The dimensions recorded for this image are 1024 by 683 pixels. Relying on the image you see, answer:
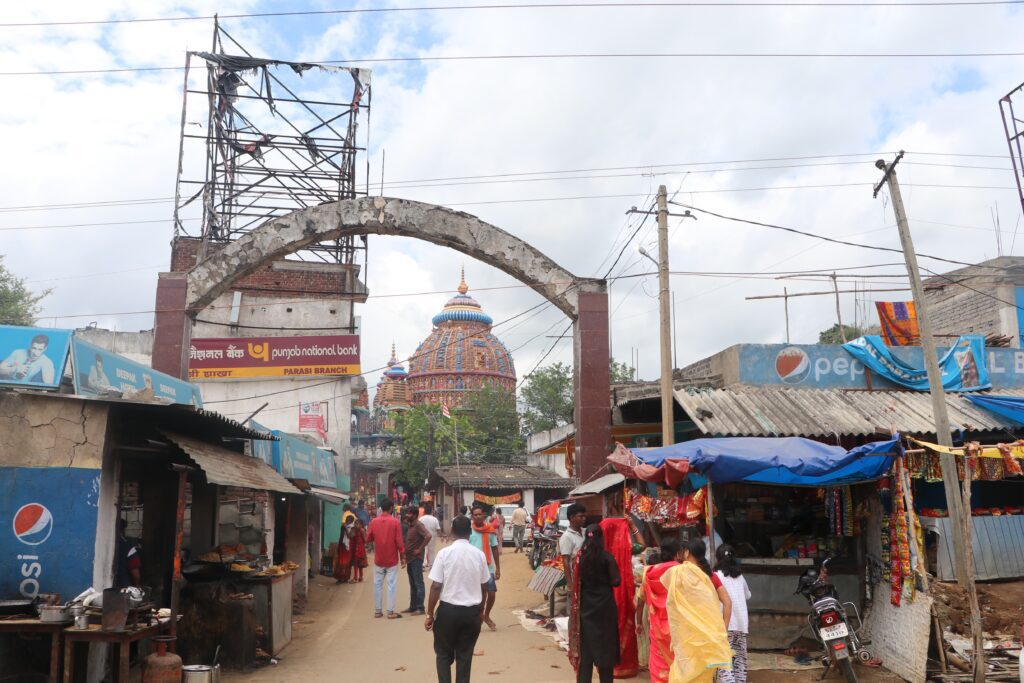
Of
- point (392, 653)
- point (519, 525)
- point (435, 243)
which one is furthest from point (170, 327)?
point (519, 525)

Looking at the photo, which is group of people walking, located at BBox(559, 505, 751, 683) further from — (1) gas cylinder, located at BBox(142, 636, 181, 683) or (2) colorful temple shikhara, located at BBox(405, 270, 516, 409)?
(2) colorful temple shikhara, located at BBox(405, 270, 516, 409)

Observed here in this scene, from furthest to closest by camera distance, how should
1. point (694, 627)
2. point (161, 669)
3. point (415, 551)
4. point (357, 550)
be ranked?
point (357, 550)
point (415, 551)
point (161, 669)
point (694, 627)

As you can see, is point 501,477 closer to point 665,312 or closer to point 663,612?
point 665,312

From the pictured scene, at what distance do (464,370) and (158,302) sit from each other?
127 ft

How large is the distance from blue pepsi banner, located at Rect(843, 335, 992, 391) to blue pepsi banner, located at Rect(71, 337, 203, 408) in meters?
11.9

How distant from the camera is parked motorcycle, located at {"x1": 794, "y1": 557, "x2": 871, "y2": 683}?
7.70 m

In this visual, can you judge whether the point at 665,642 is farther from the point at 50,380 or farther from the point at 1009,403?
the point at 1009,403

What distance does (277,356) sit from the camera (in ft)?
81.6

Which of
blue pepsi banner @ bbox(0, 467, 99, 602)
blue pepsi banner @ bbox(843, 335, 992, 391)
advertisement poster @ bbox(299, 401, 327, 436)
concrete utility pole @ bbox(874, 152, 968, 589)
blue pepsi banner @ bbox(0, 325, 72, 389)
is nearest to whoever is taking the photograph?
blue pepsi banner @ bbox(0, 467, 99, 602)

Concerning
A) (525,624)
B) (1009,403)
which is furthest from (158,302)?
(1009,403)

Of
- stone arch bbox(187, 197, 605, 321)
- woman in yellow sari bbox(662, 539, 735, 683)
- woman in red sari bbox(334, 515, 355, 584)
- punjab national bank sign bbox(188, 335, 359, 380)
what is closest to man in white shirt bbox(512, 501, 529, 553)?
punjab national bank sign bbox(188, 335, 359, 380)

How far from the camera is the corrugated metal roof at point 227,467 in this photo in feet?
25.7

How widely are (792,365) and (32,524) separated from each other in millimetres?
12706

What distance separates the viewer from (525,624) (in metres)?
12.3
